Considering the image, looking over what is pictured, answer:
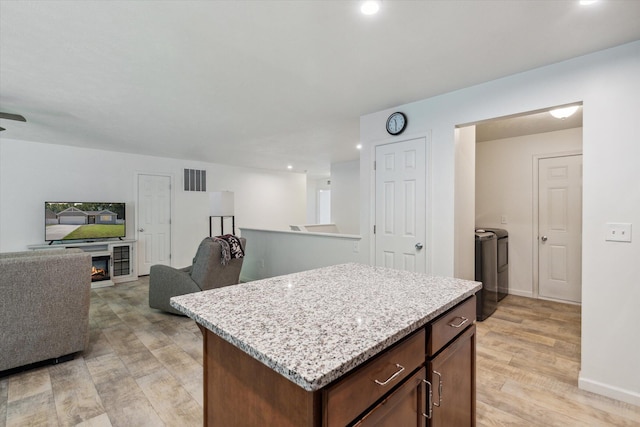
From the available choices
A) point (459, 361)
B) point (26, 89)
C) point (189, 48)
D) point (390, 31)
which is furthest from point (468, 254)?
point (26, 89)

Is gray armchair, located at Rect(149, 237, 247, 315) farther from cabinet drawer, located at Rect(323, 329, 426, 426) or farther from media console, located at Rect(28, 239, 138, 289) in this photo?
cabinet drawer, located at Rect(323, 329, 426, 426)

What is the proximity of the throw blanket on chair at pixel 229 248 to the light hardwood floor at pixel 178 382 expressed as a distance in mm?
793

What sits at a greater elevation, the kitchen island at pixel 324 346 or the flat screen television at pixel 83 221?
the flat screen television at pixel 83 221

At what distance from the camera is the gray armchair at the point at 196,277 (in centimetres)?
332

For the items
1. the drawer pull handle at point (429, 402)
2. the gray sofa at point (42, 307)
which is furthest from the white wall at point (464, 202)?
the gray sofa at point (42, 307)

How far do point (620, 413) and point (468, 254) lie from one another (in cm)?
153

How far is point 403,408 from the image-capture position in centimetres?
99

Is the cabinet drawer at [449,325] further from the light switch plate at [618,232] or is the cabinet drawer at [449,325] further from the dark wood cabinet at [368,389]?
the light switch plate at [618,232]

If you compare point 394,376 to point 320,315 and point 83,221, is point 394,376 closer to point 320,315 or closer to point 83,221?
point 320,315

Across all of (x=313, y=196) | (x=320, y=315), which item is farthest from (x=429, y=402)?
(x=313, y=196)

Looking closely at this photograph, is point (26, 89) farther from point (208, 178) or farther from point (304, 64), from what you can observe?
point (208, 178)

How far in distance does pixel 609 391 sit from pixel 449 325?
1.74 m

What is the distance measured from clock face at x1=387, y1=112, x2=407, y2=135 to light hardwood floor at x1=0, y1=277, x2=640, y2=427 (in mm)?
2210

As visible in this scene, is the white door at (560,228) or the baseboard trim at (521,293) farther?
the baseboard trim at (521,293)
